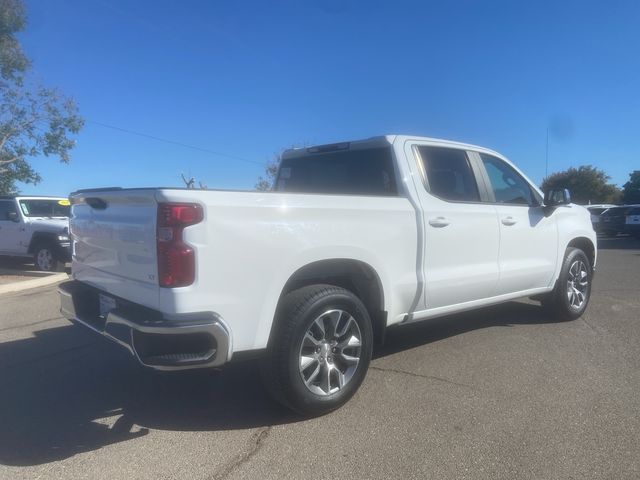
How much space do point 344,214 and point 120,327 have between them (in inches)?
65.6

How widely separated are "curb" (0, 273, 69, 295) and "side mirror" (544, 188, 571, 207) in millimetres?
8488

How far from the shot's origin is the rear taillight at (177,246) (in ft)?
9.84

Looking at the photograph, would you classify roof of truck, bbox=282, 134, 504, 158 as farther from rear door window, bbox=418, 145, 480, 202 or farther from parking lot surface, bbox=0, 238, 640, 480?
parking lot surface, bbox=0, 238, 640, 480

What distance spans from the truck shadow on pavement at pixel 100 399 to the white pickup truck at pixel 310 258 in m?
0.60

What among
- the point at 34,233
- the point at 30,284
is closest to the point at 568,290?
the point at 30,284

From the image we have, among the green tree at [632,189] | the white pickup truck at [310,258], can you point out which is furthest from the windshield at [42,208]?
the green tree at [632,189]

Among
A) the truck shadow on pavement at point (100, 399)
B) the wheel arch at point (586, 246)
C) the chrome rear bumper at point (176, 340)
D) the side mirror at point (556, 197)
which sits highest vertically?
the side mirror at point (556, 197)

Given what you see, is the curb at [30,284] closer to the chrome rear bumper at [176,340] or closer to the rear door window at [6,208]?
the rear door window at [6,208]

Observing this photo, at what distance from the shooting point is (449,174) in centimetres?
487

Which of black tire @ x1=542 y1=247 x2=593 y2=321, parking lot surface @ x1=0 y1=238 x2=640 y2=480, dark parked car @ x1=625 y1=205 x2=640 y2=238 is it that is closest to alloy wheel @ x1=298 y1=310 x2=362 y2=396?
parking lot surface @ x1=0 y1=238 x2=640 y2=480

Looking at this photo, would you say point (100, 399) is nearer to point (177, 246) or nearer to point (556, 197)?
point (177, 246)

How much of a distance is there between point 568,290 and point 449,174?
8.03 ft

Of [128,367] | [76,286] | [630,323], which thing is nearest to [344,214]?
[76,286]

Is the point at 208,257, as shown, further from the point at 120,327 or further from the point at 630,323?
the point at 630,323
